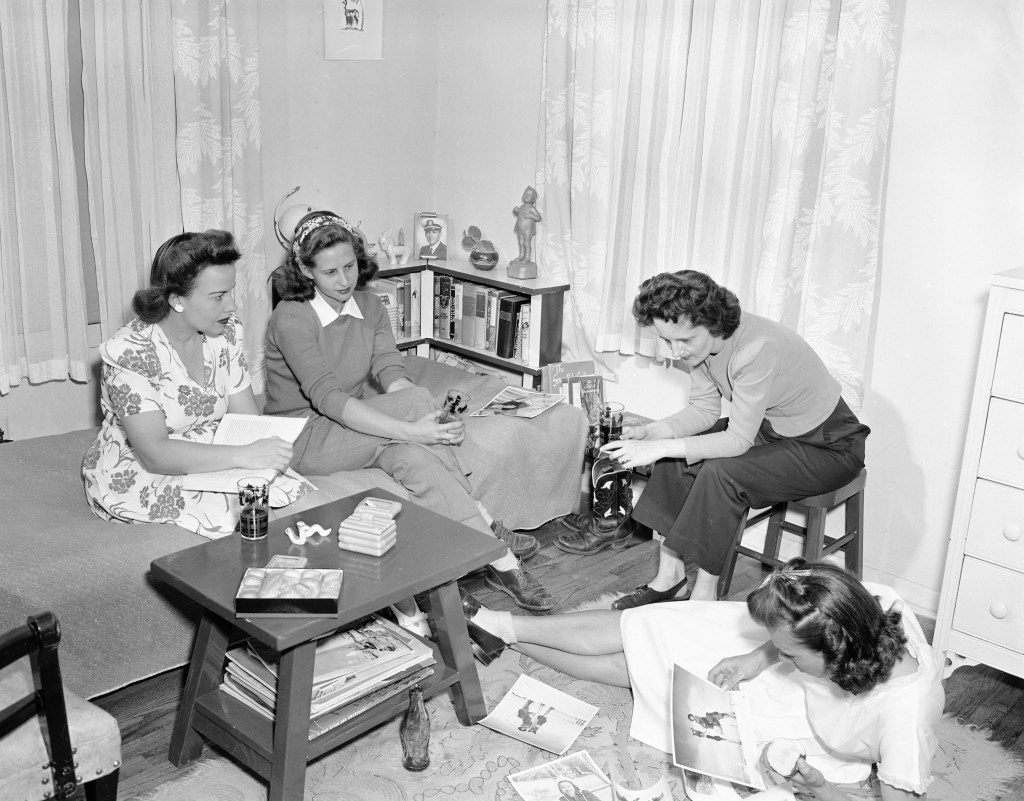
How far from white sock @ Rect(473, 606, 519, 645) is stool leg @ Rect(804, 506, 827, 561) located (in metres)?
0.94

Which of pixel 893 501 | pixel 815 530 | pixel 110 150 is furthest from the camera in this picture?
pixel 110 150

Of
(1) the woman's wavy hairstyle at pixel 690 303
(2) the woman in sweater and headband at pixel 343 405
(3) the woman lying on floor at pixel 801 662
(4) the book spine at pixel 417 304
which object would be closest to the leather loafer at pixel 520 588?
(2) the woman in sweater and headband at pixel 343 405

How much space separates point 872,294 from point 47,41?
2683mm

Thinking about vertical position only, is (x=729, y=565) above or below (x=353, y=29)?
below

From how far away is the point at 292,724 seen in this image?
2061 mm

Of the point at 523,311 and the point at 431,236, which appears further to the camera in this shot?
the point at 431,236

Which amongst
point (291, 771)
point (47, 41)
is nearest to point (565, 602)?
point (291, 771)

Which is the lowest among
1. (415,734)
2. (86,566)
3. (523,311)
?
(415,734)

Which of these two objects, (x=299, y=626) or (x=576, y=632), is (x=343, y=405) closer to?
(x=576, y=632)

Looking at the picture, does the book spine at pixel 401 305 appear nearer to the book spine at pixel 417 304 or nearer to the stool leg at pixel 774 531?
the book spine at pixel 417 304

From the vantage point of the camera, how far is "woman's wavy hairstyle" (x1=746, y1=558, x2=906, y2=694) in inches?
73.0

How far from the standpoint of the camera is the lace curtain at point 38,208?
3.15 m

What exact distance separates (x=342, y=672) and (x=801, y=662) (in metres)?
0.97

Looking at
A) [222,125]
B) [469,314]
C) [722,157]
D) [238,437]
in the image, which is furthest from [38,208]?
[722,157]
